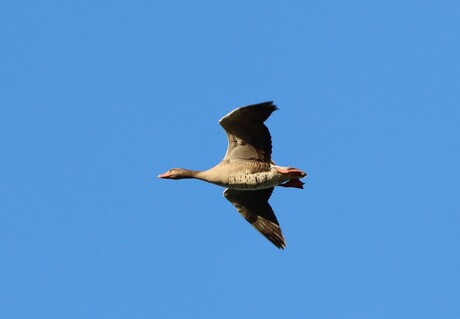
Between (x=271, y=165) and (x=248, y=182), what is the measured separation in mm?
727

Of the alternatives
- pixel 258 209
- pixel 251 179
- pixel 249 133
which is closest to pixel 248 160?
pixel 251 179

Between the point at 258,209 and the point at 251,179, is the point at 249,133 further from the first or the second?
the point at 258,209

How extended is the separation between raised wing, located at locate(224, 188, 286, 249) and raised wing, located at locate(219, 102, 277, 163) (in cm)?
188

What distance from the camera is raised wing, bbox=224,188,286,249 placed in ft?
77.0

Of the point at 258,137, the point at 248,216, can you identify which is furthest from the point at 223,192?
the point at 258,137

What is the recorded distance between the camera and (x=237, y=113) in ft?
68.1

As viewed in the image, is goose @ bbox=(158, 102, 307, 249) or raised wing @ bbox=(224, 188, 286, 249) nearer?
goose @ bbox=(158, 102, 307, 249)

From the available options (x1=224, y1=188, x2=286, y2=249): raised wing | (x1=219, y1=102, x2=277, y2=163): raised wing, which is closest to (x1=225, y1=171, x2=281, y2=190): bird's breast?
(x1=219, y1=102, x2=277, y2=163): raised wing

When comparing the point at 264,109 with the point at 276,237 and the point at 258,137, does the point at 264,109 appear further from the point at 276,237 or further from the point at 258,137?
the point at 276,237

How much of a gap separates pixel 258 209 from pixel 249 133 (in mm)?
2918

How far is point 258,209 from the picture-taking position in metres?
23.6

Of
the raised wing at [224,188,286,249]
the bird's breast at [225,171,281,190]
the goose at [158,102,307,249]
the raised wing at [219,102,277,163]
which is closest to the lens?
the raised wing at [219,102,277,163]

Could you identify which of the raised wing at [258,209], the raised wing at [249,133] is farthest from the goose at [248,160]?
the raised wing at [258,209]

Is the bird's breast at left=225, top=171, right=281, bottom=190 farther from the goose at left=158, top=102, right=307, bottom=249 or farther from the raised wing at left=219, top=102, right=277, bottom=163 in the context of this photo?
the raised wing at left=219, top=102, right=277, bottom=163
